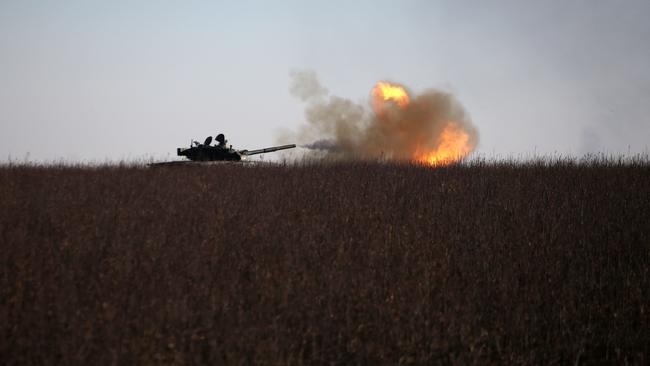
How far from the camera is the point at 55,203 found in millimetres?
9383

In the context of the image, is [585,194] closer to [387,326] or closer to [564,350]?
[564,350]

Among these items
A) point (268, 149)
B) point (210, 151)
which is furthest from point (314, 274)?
point (268, 149)

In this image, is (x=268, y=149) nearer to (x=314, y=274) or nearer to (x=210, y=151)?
(x=210, y=151)

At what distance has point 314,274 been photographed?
6.89 m

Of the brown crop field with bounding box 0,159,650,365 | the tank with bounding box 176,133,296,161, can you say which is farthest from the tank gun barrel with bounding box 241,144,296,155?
the brown crop field with bounding box 0,159,650,365

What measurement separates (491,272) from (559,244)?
174 centimetres

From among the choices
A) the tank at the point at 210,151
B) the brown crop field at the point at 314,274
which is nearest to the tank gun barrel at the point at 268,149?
the tank at the point at 210,151

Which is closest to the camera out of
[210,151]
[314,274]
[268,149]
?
[314,274]

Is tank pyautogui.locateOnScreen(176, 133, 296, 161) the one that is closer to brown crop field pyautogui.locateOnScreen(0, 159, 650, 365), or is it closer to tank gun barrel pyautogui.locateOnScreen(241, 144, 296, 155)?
tank gun barrel pyautogui.locateOnScreen(241, 144, 296, 155)

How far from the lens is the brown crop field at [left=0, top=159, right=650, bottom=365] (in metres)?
5.43

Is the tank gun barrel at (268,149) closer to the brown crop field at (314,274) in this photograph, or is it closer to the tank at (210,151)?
the tank at (210,151)

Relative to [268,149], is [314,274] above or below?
below

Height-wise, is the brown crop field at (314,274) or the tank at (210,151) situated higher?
the tank at (210,151)

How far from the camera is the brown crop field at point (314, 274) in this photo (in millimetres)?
5430
